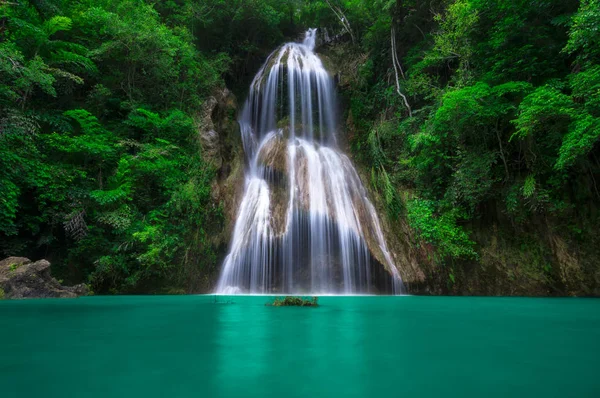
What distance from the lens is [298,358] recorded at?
7.80 feet

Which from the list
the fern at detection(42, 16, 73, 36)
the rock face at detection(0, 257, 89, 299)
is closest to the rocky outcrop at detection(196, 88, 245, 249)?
the rock face at detection(0, 257, 89, 299)

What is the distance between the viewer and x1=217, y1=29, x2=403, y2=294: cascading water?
10773 mm

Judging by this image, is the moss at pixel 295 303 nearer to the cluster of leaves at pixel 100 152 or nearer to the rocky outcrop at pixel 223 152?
the cluster of leaves at pixel 100 152

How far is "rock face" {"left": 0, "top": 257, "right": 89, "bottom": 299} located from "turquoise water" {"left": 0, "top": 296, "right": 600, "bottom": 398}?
4.87 m

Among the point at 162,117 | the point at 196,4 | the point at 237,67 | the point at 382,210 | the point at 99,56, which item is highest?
the point at 196,4

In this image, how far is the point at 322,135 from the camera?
16203 millimetres

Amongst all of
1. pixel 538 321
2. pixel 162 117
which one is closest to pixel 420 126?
pixel 538 321

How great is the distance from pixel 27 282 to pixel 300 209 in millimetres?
8154

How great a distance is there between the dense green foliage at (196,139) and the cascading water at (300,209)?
1224 millimetres

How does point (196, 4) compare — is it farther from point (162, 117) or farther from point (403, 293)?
point (403, 293)

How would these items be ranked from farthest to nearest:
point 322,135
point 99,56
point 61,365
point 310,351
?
1. point 322,135
2. point 99,56
3. point 310,351
4. point 61,365

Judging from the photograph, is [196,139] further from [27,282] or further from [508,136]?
[508,136]

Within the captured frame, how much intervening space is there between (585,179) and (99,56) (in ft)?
56.9

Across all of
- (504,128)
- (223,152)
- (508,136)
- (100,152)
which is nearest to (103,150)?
(100,152)
